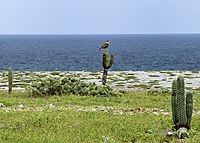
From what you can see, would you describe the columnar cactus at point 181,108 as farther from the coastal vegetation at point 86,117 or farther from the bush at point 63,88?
the bush at point 63,88

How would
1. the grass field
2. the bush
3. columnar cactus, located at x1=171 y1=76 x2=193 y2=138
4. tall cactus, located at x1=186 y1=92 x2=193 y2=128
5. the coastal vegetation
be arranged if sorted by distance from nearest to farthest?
the grass field → the coastal vegetation → columnar cactus, located at x1=171 y1=76 x2=193 y2=138 → tall cactus, located at x1=186 y1=92 x2=193 y2=128 → the bush

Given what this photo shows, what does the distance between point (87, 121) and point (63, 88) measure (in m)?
10.0

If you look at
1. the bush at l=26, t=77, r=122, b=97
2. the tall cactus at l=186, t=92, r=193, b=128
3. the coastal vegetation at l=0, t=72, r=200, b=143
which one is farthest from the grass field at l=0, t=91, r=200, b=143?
the bush at l=26, t=77, r=122, b=97

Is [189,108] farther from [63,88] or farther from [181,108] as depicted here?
[63,88]

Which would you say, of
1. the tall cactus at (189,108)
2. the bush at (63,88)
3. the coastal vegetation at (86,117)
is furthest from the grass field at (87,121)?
the bush at (63,88)

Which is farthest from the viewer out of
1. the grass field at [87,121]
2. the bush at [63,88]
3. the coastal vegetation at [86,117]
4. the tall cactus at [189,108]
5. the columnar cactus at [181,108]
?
the bush at [63,88]

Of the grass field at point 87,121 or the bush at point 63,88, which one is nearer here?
the grass field at point 87,121

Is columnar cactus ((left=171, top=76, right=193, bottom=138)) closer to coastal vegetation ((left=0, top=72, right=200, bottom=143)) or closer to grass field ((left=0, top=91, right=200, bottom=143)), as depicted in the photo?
coastal vegetation ((left=0, top=72, right=200, bottom=143))

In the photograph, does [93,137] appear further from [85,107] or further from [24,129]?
[85,107]

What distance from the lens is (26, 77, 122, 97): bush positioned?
24.8 metres

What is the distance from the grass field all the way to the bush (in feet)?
7.61

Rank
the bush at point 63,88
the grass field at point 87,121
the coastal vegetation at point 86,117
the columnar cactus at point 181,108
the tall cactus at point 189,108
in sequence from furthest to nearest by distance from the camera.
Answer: the bush at point 63,88 < the tall cactus at point 189,108 < the columnar cactus at point 181,108 < the coastal vegetation at point 86,117 < the grass field at point 87,121

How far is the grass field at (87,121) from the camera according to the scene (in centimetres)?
1326

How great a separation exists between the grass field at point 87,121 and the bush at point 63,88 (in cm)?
232
